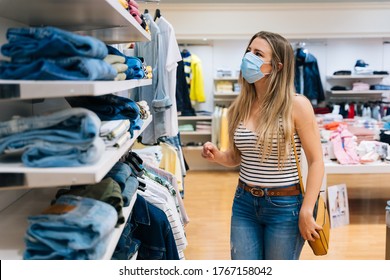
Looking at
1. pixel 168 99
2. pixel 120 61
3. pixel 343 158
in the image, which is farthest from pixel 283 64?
pixel 343 158

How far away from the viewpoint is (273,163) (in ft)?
6.81

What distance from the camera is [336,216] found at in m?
4.62

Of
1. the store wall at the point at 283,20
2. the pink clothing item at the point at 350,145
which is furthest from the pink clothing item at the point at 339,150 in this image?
the store wall at the point at 283,20

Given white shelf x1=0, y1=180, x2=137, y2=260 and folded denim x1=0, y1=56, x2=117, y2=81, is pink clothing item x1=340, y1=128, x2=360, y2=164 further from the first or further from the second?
folded denim x1=0, y1=56, x2=117, y2=81

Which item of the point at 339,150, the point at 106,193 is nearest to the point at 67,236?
the point at 106,193

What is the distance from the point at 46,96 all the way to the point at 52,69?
89 mm

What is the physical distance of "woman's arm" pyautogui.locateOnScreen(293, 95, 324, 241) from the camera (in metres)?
2.02

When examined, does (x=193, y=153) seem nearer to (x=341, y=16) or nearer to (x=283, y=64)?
(x=341, y=16)

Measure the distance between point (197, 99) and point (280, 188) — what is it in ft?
17.7

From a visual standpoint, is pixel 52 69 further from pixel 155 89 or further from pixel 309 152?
pixel 155 89

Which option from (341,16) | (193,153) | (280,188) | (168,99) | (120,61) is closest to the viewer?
(120,61)

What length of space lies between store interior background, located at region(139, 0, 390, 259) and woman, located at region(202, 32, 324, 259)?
10.1 feet

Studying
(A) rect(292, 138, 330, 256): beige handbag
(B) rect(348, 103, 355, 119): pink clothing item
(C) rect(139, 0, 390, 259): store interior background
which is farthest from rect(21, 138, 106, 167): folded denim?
(B) rect(348, 103, 355, 119): pink clothing item
